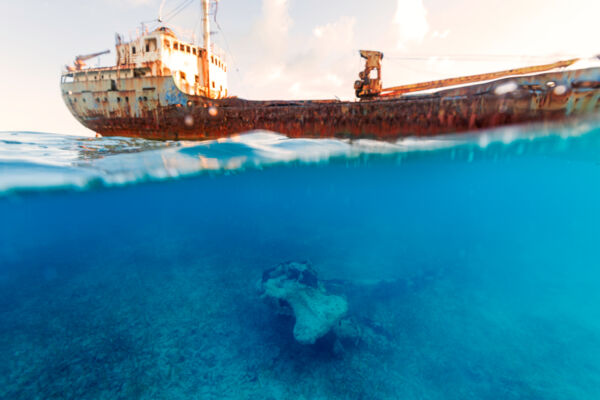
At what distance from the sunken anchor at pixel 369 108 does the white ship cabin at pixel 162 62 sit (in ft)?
10.2

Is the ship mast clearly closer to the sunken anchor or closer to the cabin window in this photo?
the cabin window

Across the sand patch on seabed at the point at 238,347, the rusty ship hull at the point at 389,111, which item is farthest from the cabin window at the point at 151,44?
the sand patch on seabed at the point at 238,347

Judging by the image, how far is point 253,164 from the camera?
14383mm

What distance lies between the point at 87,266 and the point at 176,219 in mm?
17730

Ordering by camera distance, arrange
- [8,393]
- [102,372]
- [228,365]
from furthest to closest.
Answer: [228,365] < [102,372] < [8,393]

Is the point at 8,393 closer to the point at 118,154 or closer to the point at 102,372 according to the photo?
the point at 102,372

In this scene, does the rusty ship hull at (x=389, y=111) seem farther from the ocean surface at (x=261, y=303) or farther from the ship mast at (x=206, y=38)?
the ship mast at (x=206, y=38)

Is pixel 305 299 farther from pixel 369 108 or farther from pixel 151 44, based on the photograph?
pixel 151 44

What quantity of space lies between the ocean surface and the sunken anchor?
990 millimetres

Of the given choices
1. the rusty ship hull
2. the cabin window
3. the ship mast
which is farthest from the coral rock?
the cabin window

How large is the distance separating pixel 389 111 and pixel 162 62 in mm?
20361

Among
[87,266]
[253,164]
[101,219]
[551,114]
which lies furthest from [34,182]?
[551,114]

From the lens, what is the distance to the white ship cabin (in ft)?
72.7

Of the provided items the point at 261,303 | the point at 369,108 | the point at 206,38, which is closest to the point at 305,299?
the point at 261,303
